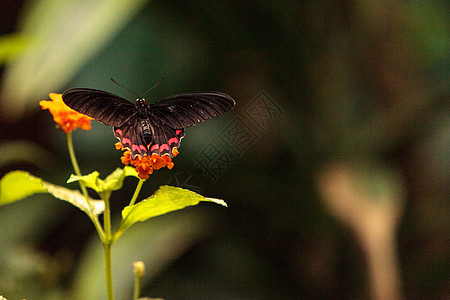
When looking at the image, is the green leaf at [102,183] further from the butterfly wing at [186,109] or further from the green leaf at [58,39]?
the green leaf at [58,39]

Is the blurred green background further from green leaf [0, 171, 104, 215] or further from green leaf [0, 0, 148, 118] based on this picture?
green leaf [0, 171, 104, 215]

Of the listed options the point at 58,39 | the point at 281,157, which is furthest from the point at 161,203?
the point at 281,157

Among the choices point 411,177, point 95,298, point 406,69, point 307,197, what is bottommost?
point 95,298

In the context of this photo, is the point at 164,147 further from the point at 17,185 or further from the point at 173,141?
the point at 17,185

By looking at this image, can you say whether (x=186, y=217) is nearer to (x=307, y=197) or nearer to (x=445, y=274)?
(x=307, y=197)

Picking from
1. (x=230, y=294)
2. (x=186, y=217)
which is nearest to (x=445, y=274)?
(x=230, y=294)

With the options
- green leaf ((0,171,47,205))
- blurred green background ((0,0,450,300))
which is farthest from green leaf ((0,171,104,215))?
blurred green background ((0,0,450,300))
